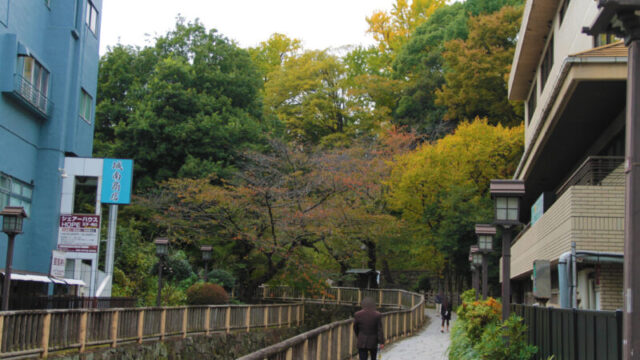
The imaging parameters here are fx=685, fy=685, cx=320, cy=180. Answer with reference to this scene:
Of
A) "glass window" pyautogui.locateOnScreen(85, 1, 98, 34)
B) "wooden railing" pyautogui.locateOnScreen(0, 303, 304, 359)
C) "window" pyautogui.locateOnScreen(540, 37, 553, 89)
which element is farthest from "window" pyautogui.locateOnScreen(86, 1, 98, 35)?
"window" pyautogui.locateOnScreen(540, 37, 553, 89)

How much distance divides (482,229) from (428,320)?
58.8 ft

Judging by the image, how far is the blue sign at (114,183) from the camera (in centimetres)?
3003

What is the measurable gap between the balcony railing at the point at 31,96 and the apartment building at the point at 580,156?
18.6 m

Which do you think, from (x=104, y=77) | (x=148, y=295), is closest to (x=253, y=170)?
(x=148, y=295)

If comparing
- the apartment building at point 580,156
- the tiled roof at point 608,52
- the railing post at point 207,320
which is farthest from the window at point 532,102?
the railing post at point 207,320

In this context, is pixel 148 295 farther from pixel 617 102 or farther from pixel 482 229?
pixel 617 102

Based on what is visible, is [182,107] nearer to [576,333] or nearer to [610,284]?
[610,284]

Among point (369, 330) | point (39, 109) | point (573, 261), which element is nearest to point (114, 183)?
point (39, 109)

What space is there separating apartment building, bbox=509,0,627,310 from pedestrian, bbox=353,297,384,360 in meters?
4.44

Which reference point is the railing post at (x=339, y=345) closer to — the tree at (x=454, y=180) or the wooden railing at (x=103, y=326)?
the wooden railing at (x=103, y=326)

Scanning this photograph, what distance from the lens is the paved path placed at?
21234 mm

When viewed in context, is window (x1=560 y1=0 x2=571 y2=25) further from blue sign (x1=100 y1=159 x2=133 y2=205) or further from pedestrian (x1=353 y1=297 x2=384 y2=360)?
blue sign (x1=100 y1=159 x2=133 y2=205)

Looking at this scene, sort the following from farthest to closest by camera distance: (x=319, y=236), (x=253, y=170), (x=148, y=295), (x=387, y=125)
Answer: (x=387, y=125) → (x=253, y=170) → (x=319, y=236) → (x=148, y=295)

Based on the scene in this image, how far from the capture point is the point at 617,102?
54.6 feet
